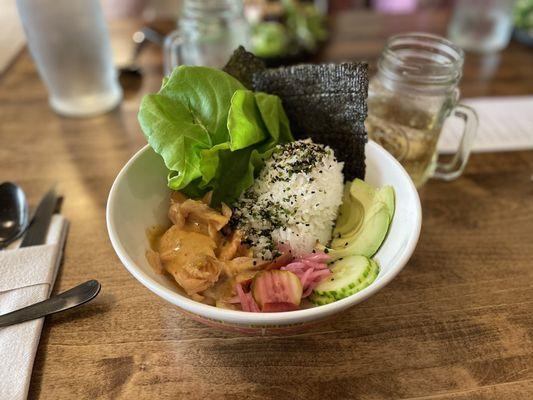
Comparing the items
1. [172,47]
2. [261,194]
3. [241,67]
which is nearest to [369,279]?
[261,194]

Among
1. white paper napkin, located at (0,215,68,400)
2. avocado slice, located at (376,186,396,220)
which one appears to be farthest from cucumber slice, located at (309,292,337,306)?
white paper napkin, located at (0,215,68,400)

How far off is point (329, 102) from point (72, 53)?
104 cm

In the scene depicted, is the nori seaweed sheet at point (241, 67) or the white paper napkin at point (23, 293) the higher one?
the nori seaweed sheet at point (241, 67)

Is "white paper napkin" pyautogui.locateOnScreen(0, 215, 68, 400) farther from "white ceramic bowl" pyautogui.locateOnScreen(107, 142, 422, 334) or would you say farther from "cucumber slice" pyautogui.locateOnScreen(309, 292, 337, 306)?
"cucumber slice" pyautogui.locateOnScreen(309, 292, 337, 306)

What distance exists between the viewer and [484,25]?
6.88 ft

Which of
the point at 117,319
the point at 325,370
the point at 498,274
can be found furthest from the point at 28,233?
the point at 498,274

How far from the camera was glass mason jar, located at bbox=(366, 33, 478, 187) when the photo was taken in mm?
1192

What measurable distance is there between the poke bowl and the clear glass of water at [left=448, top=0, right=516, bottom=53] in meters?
1.38

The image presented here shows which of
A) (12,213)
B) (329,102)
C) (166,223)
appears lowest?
(12,213)

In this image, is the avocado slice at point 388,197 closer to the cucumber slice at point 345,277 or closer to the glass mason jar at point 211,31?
the cucumber slice at point 345,277

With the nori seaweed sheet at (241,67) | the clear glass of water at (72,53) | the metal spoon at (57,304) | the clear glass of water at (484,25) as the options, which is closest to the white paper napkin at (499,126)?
the clear glass of water at (484,25)

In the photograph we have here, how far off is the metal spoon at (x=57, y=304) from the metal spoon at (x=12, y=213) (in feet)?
0.89

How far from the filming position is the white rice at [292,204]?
3.10ft

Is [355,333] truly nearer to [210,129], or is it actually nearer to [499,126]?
[210,129]
